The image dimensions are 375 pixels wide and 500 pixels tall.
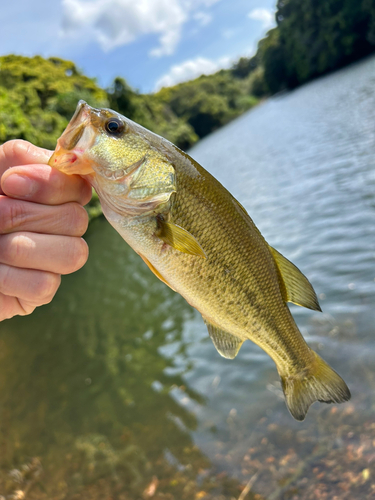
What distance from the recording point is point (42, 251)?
6.08 ft

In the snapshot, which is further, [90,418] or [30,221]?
[90,418]

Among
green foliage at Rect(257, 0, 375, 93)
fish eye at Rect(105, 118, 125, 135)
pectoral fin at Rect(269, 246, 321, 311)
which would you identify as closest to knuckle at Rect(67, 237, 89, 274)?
fish eye at Rect(105, 118, 125, 135)

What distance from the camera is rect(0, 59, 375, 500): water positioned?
4570 mm

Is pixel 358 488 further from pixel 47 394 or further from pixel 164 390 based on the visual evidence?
pixel 47 394

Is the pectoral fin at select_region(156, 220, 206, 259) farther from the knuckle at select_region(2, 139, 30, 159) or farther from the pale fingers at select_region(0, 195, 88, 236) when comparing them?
the knuckle at select_region(2, 139, 30, 159)

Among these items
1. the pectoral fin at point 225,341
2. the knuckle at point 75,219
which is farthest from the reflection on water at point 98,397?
the knuckle at point 75,219

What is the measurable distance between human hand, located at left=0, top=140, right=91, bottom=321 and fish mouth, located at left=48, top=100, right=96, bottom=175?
6cm

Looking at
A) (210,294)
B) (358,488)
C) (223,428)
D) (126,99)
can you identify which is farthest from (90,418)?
(126,99)

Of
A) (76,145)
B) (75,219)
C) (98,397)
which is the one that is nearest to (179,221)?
(75,219)

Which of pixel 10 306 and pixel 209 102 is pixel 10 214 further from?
pixel 209 102

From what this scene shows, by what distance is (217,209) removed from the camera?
2.15 metres

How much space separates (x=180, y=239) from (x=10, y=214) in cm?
88

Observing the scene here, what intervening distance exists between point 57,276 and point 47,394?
689 cm

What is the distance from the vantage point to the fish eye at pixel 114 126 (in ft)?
6.73
